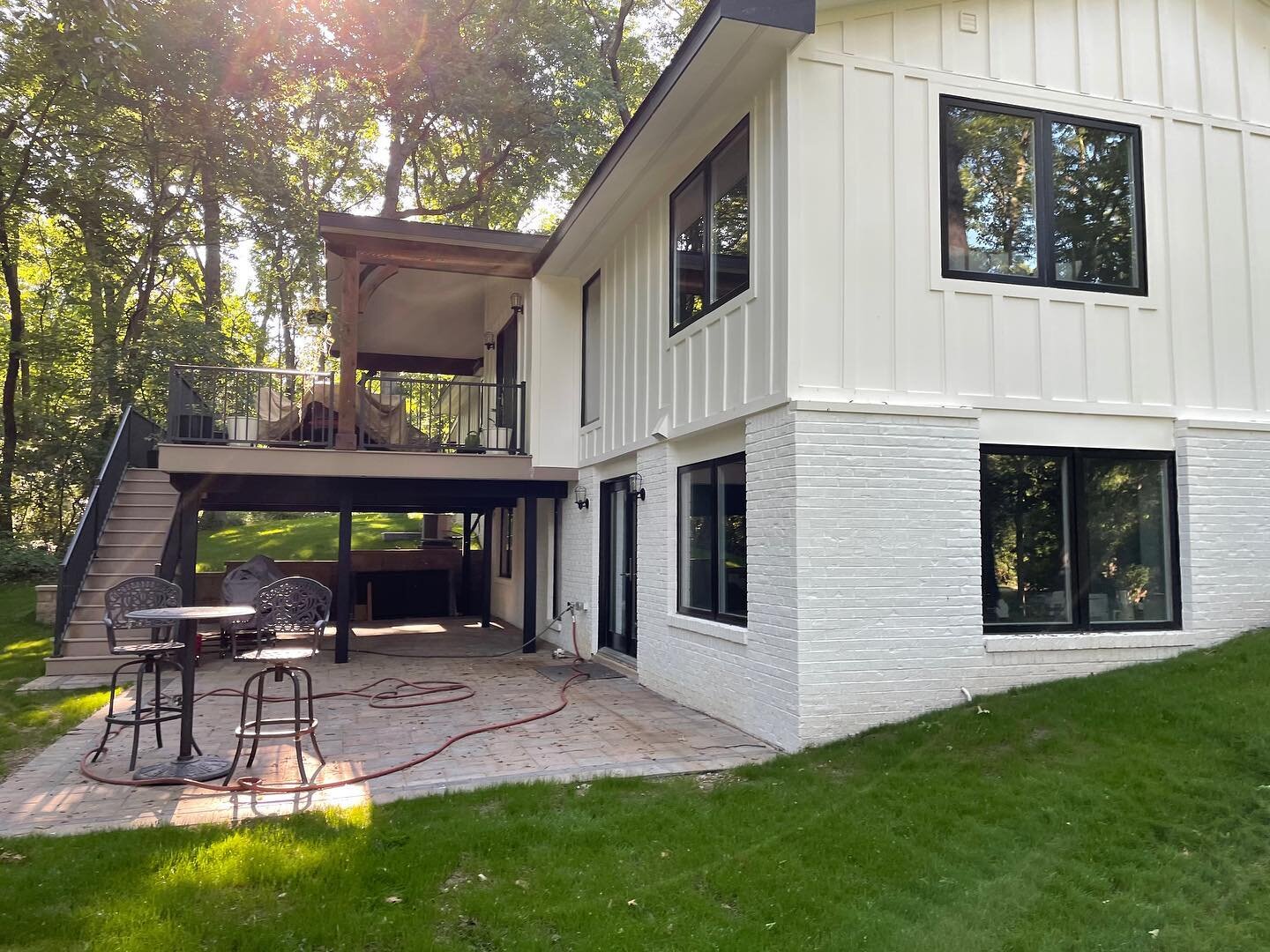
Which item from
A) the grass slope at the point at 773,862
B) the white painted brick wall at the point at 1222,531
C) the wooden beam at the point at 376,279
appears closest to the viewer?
the grass slope at the point at 773,862

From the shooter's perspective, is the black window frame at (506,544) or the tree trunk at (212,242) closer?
the tree trunk at (212,242)

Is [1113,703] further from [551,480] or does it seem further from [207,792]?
[551,480]

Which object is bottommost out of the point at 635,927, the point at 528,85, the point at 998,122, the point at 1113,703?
the point at 635,927

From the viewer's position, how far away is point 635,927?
11.0ft

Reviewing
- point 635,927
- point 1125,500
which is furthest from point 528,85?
point 635,927

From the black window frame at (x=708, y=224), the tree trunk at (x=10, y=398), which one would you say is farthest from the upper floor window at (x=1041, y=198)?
the tree trunk at (x=10, y=398)

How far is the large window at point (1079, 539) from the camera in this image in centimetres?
629

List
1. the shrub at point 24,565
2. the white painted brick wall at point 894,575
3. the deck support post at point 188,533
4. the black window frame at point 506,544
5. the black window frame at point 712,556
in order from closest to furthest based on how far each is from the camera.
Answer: the white painted brick wall at point 894,575 → the black window frame at point 712,556 → the deck support post at point 188,533 → the black window frame at point 506,544 → the shrub at point 24,565

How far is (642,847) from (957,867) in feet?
4.68

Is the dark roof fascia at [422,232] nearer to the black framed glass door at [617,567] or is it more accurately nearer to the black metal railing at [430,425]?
the black metal railing at [430,425]

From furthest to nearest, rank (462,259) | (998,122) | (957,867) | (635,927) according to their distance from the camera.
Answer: (462,259)
(998,122)
(957,867)
(635,927)

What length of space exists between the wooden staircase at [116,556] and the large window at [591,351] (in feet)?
18.5

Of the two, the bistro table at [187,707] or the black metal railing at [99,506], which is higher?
the black metal railing at [99,506]

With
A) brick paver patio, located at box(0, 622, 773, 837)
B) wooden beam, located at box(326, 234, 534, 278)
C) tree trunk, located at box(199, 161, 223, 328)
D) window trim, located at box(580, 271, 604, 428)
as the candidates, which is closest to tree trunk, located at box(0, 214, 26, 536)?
tree trunk, located at box(199, 161, 223, 328)
